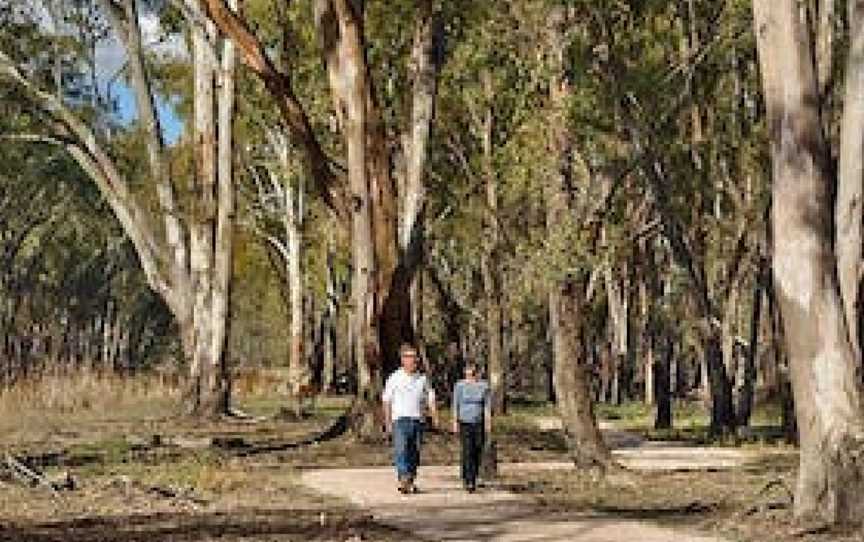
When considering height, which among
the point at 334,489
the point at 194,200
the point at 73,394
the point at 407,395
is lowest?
the point at 334,489

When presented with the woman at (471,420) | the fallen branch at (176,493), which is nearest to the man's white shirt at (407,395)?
the woman at (471,420)

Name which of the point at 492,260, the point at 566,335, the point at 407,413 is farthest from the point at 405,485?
the point at 492,260

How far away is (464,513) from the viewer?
1669 cm

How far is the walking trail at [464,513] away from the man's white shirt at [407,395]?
3.23ft

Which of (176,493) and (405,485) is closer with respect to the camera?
(176,493)

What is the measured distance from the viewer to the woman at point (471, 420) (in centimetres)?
1938

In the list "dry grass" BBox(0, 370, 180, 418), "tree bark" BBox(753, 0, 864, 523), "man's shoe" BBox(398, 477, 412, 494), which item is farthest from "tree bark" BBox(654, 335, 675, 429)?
"tree bark" BBox(753, 0, 864, 523)

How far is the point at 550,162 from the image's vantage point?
22.8 metres

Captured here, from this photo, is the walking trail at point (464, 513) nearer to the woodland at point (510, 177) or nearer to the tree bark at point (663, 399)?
the woodland at point (510, 177)

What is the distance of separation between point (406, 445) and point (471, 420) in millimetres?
1289

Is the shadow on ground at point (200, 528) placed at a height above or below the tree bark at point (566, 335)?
below

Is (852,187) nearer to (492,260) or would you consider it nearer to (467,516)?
(467,516)

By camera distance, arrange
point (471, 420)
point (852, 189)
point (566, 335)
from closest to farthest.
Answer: point (852, 189)
point (471, 420)
point (566, 335)

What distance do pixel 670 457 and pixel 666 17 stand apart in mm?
10638
